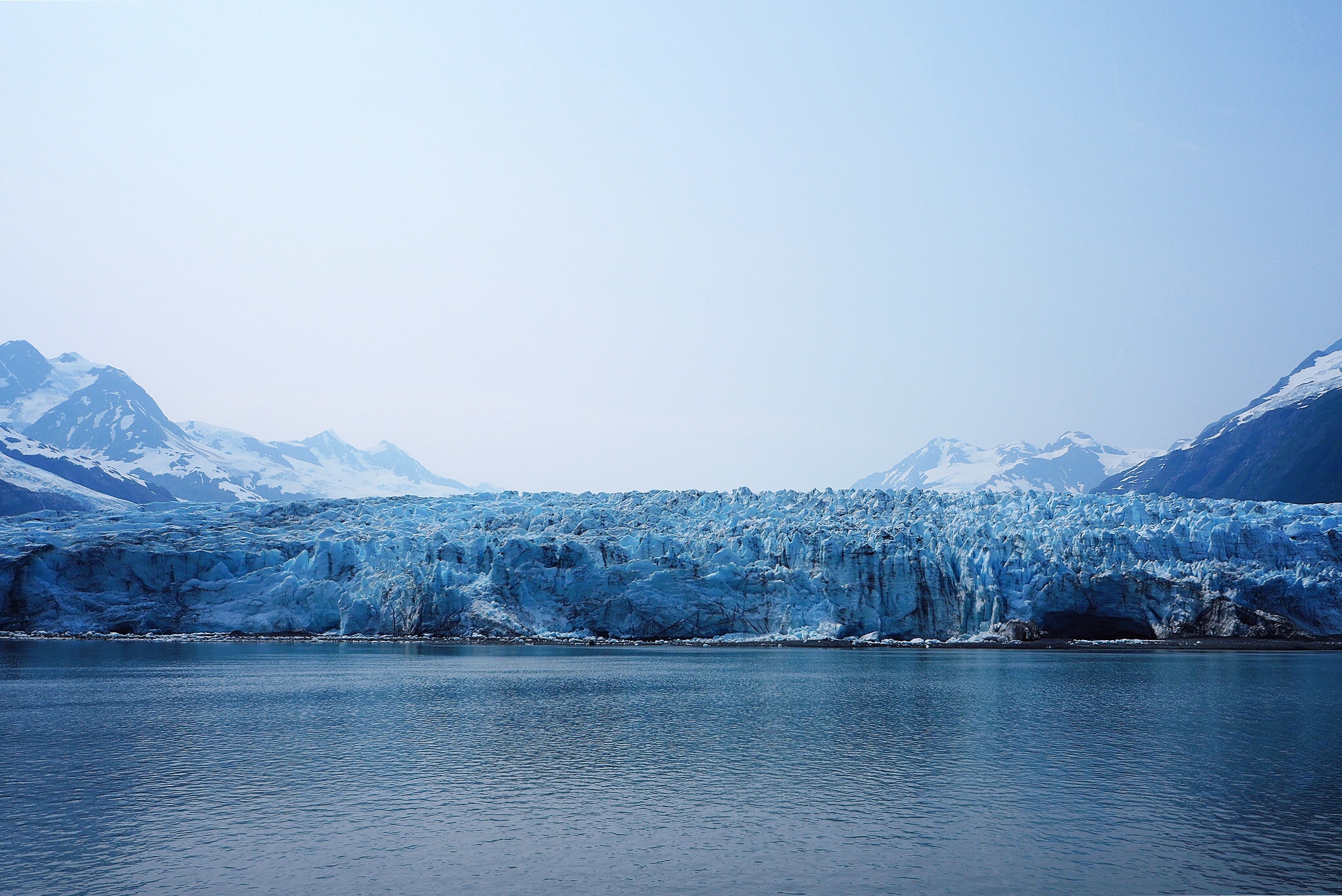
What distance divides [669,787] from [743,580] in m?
49.3

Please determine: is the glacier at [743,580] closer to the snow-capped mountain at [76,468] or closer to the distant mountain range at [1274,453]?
the distant mountain range at [1274,453]

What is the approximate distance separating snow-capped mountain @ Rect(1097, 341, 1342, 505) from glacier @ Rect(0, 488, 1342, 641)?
225ft

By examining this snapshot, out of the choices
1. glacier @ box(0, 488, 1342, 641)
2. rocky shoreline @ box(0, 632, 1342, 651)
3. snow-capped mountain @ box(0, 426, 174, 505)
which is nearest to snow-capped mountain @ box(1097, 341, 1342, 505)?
glacier @ box(0, 488, 1342, 641)

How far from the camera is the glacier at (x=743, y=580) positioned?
2603 inches

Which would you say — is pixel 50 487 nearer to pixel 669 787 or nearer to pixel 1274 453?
pixel 669 787

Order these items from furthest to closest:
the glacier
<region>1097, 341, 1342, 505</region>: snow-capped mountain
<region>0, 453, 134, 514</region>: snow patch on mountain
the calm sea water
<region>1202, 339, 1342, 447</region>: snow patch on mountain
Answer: <region>1202, 339, 1342, 447</region>: snow patch on mountain
<region>0, 453, 134, 514</region>: snow patch on mountain
<region>1097, 341, 1342, 505</region>: snow-capped mountain
the glacier
the calm sea water

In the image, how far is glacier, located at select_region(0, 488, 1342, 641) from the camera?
66125 mm

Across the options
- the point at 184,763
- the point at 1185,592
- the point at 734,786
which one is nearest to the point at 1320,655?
Answer: the point at 1185,592

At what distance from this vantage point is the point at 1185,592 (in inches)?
2574

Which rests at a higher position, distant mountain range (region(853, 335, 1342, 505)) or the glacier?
distant mountain range (region(853, 335, 1342, 505))

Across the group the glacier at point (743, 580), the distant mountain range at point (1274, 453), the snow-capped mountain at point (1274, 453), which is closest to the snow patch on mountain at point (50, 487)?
the glacier at point (743, 580)

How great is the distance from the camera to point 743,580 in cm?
6894

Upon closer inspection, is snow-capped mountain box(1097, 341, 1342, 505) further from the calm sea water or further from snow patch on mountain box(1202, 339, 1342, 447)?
the calm sea water

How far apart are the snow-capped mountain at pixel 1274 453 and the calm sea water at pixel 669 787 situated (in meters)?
108
